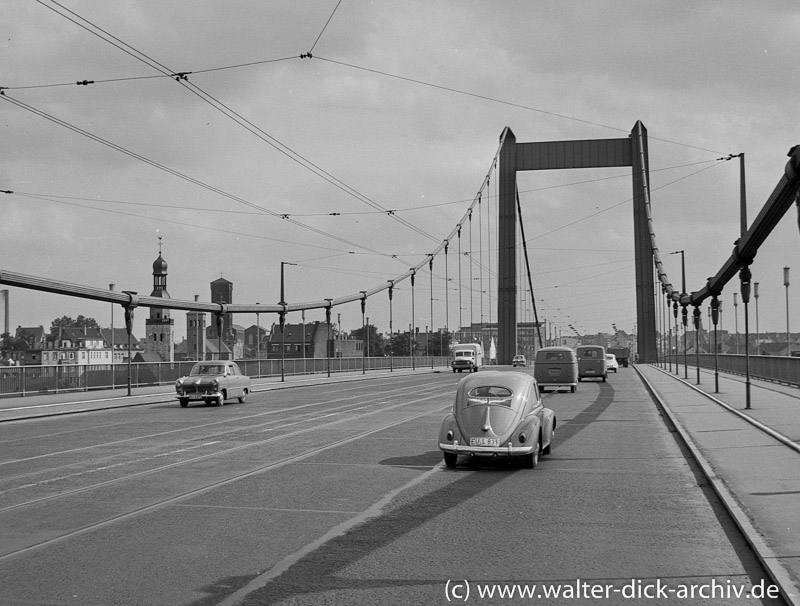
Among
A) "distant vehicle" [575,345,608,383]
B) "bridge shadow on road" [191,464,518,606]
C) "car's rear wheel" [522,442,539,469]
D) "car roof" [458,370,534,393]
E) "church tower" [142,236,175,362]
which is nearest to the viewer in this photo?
"bridge shadow on road" [191,464,518,606]

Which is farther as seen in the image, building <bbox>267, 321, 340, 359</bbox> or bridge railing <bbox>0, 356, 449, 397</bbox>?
building <bbox>267, 321, 340, 359</bbox>

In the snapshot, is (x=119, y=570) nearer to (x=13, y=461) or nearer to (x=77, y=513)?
(x=77, y=513)

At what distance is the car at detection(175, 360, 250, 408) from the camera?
32844 millimetres

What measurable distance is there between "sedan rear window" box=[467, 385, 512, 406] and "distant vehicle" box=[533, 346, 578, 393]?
25.4m

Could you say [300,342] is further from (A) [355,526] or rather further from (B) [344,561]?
(B) [344,561]

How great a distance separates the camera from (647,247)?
99625 mm

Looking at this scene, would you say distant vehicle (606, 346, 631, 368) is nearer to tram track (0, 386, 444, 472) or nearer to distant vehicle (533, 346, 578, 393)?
distant vehicle (533, 346, 578, 393)

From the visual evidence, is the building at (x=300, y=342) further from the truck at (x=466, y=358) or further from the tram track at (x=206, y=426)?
the tram track at (x=206, y=426)

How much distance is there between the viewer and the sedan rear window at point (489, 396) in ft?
46.8

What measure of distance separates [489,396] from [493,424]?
0.59 metres

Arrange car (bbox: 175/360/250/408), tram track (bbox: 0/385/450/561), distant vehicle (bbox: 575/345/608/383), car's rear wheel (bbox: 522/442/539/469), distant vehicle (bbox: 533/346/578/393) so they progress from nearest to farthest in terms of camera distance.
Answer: tram track (bbox: 0/385/450/561), car's rear wheel (bbox: 522/442/539/469), car (bbox: 175/360/250/408), distant vehicle (bbox: 533/346/578/393), distant vehicle (bbox: 575/345/608/383)

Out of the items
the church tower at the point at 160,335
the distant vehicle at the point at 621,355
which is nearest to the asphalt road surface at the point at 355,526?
the distant vehicle at the point at 621,355

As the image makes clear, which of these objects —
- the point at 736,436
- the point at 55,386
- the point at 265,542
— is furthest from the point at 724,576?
the point at 55,386

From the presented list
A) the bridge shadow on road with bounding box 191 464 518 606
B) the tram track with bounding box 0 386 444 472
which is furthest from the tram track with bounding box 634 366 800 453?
the tram track with bounding box 0 386 444 472
